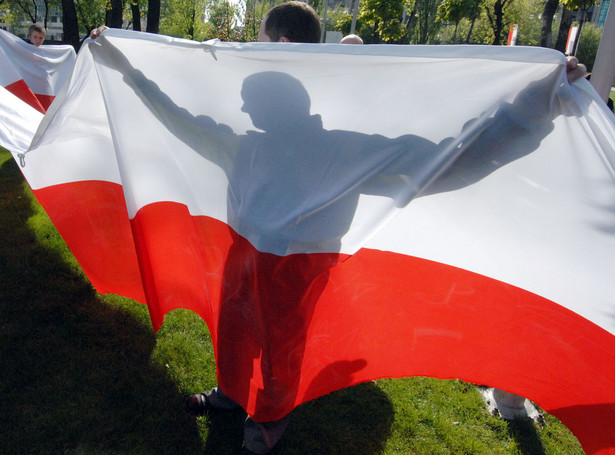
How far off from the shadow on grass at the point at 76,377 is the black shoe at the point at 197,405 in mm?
53

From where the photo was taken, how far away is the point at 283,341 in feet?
7.01

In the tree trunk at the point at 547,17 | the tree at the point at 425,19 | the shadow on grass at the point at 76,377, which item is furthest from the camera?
the tree at the point at 425,19

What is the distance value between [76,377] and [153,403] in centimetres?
55

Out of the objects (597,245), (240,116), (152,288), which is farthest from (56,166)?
(597,245)

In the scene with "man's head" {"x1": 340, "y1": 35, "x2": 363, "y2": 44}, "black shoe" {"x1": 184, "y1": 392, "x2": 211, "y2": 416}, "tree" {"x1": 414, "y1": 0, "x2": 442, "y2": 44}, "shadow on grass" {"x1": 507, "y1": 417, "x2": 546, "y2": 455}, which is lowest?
"shadow on grass" {"x1": 507, "y1": 417, "x2": 546, "y2": 455}

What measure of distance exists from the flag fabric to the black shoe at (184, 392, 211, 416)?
0.50m

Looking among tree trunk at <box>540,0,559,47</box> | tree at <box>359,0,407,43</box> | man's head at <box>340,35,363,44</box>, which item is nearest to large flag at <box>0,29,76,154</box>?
man's head at <box>340,35,363,44</box>

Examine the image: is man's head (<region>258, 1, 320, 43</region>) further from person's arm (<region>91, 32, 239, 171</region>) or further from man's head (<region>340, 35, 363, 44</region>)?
person's arm (<region>91, 32, 239, 171</region>)

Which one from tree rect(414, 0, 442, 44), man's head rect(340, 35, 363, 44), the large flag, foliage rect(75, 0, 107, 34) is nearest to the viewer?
man's head rect(340, 35, 363, 44)

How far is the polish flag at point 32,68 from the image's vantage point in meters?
6.18

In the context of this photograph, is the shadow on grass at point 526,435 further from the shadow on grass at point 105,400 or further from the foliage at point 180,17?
the foliage at point 180,17

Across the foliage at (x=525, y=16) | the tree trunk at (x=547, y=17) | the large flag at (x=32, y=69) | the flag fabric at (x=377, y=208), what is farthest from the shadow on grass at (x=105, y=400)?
the foliage at (x=525, y=16)

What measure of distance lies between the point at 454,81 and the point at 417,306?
1.09m

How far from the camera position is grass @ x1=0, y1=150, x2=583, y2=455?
2576 mm
